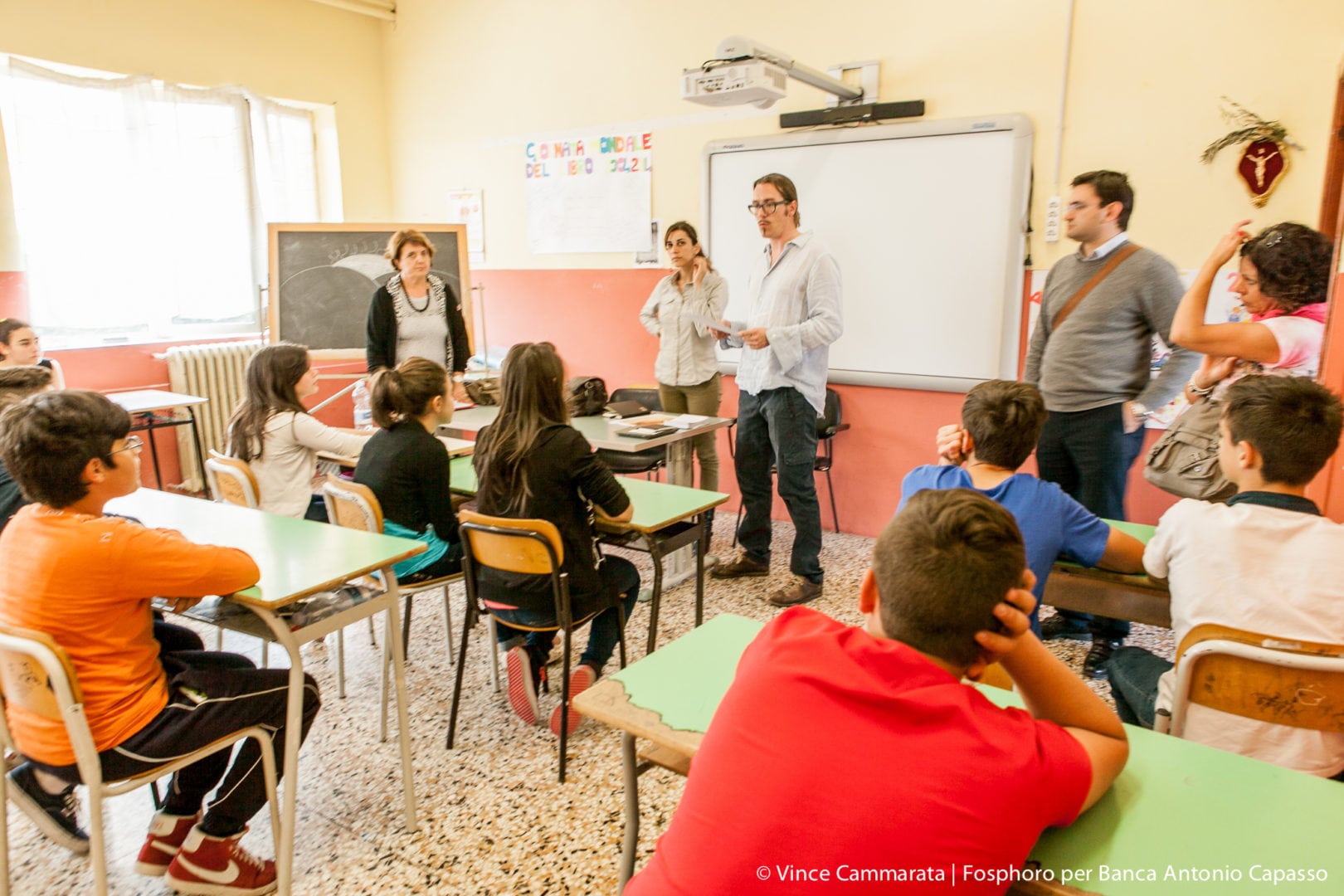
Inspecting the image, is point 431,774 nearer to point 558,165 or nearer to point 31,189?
point 558,165

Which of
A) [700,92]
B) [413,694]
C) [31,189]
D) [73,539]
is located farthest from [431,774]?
[31,189]

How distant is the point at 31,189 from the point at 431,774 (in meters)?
4.17

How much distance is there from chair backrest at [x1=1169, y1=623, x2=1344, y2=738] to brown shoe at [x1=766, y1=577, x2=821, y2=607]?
2.09 metres

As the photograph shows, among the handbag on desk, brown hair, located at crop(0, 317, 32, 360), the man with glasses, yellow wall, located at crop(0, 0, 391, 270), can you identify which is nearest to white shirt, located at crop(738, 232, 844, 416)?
the man with glasses

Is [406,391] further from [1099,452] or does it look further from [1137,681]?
[1099,452]

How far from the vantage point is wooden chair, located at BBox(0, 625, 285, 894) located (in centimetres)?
144

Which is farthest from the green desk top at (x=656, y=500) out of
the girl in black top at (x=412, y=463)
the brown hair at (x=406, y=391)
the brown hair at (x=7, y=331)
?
the brown hair at (x=7, y=331)

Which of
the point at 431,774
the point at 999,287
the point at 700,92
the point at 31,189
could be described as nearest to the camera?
the point at 431,774

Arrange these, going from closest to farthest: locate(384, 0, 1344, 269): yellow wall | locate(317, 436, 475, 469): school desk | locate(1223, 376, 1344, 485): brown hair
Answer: locate(1223, 376, 1344, 485): brown hair → locate(317, 436, 475, 469): school desk → locate(384, 0, 1344, 269): yellow wall

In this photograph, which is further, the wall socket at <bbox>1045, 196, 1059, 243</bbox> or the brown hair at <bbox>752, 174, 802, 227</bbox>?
the wall socket at <bbox>1045, 196, 1059, 243</bbox>

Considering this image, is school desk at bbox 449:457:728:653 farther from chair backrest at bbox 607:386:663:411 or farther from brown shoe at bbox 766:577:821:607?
chair backrest at bbox 607:386:663:411

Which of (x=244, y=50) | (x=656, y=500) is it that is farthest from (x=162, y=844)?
(x=244, y=50)

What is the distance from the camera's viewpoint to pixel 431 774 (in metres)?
2.33

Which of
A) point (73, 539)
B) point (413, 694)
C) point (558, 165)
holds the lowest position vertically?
point (413, 694)
